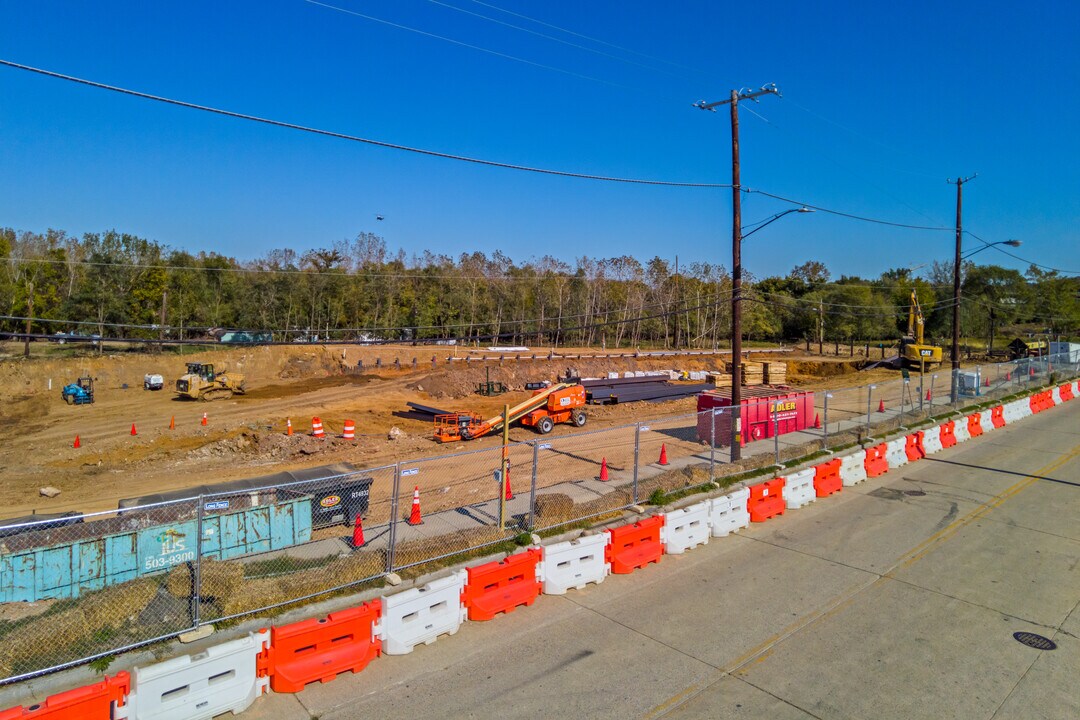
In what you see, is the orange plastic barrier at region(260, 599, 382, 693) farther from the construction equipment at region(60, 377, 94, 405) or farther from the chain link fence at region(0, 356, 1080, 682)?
the construction equipment at region(60, 377, 94, 405)

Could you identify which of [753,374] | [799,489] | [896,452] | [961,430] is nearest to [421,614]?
[799,489]

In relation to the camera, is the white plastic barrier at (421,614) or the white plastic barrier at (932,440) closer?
the white plastic barrier at (421,614)

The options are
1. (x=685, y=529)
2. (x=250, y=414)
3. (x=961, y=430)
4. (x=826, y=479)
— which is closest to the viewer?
(x=685, y=529)

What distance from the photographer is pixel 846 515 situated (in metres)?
13.2

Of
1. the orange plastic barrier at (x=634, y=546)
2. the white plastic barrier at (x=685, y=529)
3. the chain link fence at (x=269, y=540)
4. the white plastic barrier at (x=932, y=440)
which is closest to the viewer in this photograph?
the chain link fence at (x=269, y=540)

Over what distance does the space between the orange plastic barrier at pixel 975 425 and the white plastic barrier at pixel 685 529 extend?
673 inches

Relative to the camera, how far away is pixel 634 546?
10.2 metres

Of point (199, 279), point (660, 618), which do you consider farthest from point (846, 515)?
point (199, 279)

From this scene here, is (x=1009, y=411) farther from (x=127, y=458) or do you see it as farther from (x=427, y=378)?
(x=127, y=458)

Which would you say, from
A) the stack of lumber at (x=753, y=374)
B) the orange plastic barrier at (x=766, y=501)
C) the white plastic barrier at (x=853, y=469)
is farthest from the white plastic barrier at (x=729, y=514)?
the stack of lumber at (x=753, y=374)

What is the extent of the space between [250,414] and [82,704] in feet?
98.4

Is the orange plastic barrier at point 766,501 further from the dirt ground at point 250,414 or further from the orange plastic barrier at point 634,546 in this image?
the dirt ground at point 250,414

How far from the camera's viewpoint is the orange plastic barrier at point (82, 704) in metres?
5.23

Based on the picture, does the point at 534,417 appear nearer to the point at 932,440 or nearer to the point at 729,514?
the point at 932,440
